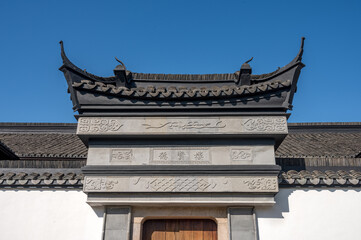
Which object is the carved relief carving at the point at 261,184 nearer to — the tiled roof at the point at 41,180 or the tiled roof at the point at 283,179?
the tiled roof at the point at 283,179

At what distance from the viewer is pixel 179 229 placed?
6.30 metres

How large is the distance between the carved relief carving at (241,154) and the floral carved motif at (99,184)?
2.25 m

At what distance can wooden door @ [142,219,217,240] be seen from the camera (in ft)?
20.6

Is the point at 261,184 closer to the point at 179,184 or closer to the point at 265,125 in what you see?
the point at 265,125

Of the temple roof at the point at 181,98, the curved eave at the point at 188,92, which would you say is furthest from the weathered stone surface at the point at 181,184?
the curved eave at the point at 188,92

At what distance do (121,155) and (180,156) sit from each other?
1.12 metres

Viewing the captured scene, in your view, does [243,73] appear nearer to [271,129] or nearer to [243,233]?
[271,129]

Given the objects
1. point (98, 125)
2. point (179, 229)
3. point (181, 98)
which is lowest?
point (179, 229)

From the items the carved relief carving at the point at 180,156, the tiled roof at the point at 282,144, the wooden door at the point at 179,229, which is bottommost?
the wooden door at the point at 179,229

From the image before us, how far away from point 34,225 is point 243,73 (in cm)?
516

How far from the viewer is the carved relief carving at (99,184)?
6121mm

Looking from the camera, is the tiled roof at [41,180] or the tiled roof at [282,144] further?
the tiled roof at [282,144]

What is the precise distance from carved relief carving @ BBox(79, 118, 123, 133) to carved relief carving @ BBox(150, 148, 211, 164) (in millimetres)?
878

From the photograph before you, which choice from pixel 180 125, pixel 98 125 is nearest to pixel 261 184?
pixel 180 125
